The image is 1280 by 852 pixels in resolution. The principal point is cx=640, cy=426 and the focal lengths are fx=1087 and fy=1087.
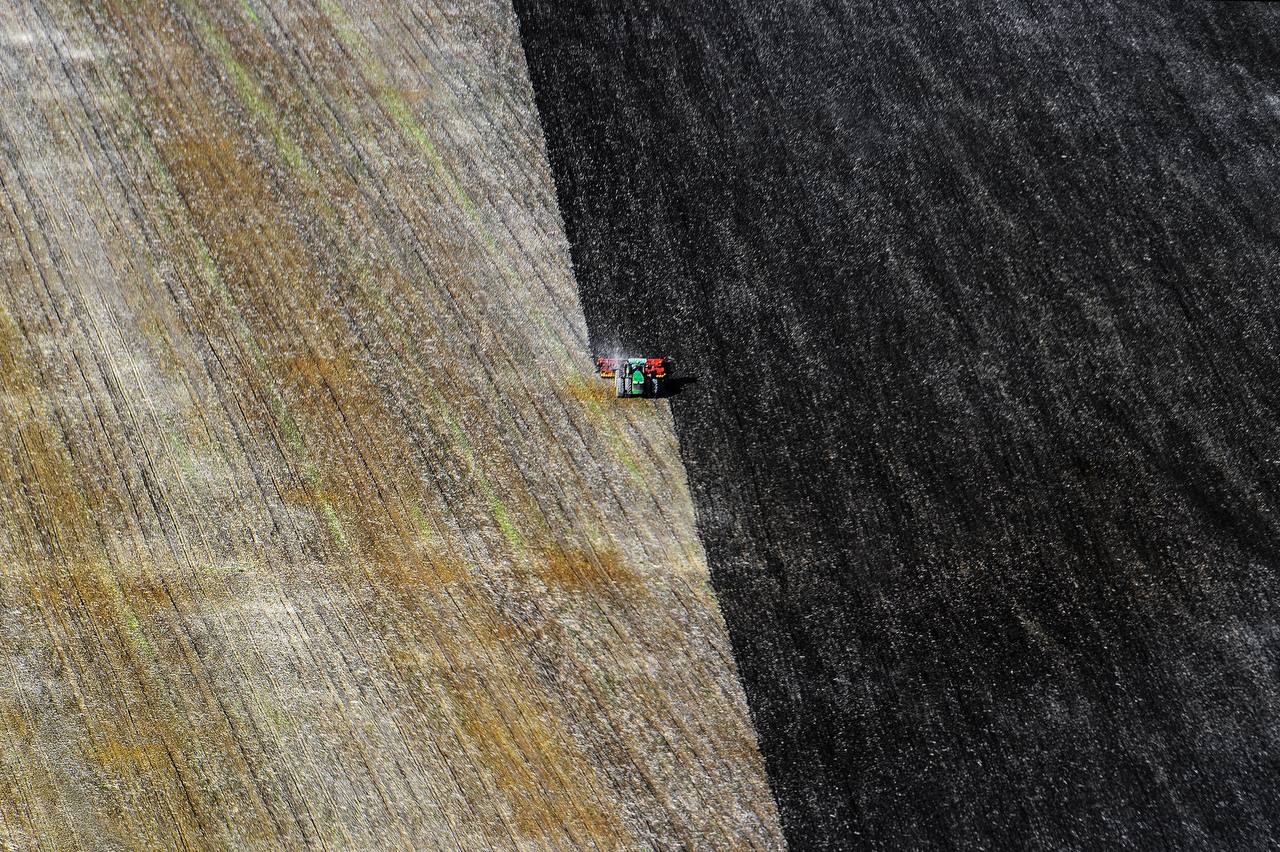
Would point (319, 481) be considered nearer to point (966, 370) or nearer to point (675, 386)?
point (675, 386)

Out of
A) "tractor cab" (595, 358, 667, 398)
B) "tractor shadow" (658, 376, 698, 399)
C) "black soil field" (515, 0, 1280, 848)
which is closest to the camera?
"black soil field" (515, 0, 1280, 848)

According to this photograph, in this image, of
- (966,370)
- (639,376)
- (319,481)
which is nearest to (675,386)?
(639,376)

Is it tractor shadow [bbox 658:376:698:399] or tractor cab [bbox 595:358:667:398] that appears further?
tractor shadow [bbox 658:376:698:399]

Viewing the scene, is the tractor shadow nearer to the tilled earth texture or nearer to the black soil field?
the black soil field

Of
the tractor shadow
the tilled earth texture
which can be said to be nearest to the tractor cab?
the tractor shadow

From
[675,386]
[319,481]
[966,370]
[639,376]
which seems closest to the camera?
[319,481]

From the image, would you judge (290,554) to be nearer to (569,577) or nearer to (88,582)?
(88,582)
